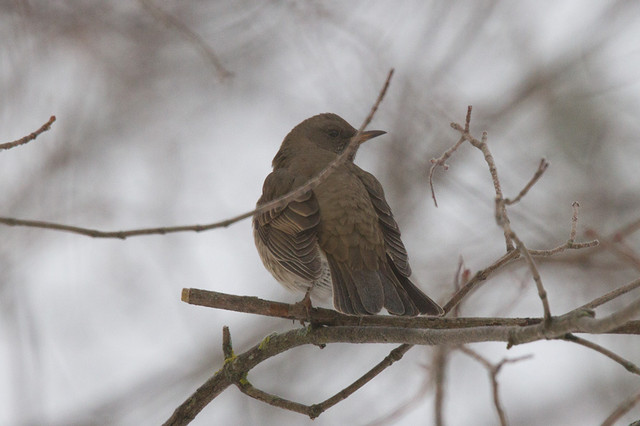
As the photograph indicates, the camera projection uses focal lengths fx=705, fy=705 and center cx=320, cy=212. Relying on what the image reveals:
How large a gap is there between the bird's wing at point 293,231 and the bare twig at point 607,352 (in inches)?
94.5

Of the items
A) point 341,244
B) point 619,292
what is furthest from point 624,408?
point 341,244

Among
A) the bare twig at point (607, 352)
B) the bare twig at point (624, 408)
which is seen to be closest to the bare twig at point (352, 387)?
the bare twig at point (607, 352)

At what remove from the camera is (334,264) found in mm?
4730

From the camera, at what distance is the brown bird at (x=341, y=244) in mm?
4387

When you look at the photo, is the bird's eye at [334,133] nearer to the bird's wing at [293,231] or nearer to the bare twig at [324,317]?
the bird's wing at [293,231]

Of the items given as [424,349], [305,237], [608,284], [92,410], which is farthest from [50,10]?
[608,284]

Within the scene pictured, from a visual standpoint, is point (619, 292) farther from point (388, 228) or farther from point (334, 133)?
point (334, 133)

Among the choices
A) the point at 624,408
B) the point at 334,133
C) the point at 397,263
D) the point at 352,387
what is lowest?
the point at 624,408

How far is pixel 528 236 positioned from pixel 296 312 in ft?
13.5

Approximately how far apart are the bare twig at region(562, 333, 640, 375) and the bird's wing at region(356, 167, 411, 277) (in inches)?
89.6

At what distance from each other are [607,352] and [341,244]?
271 centimetres

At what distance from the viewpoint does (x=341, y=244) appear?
4.81 m

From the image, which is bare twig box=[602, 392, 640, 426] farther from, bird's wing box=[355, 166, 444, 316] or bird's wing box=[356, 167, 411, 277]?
bird's wing box=[356, 167, 411, 277]

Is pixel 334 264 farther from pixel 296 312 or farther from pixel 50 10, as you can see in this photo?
pixel 50 10
